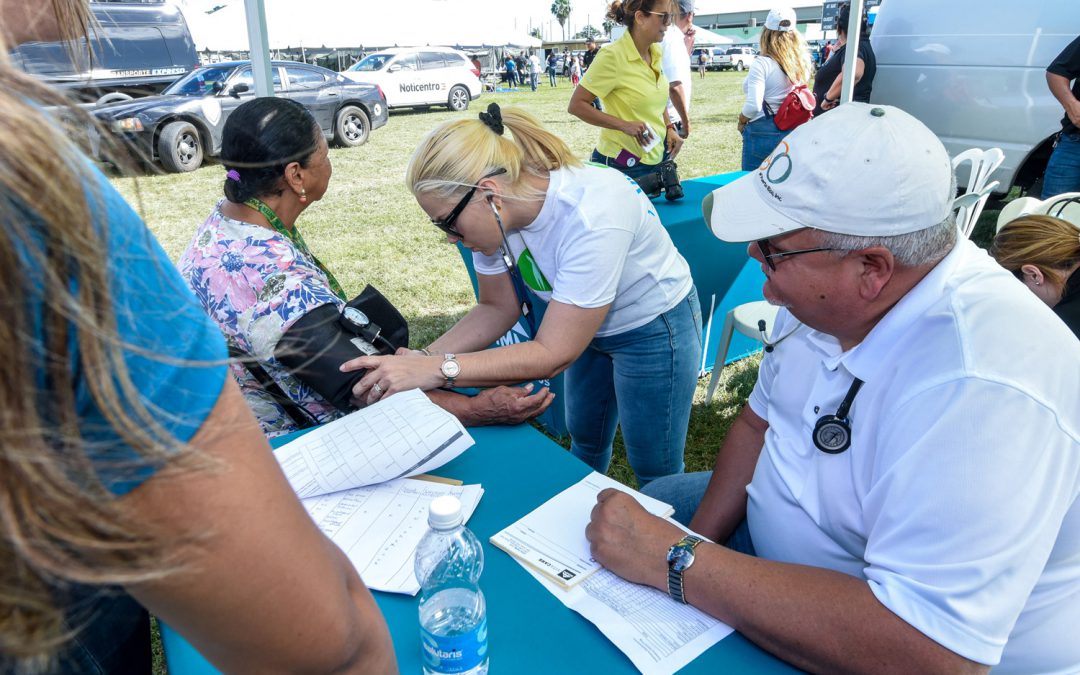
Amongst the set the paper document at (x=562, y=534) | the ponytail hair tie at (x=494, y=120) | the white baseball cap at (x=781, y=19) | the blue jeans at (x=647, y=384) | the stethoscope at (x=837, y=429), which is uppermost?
the white baseball cap at (x=781, y=19)

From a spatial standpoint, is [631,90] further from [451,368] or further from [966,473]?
[966,473]

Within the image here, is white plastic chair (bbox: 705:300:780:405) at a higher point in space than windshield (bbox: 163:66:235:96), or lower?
higher

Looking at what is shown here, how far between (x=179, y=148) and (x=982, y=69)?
888cm

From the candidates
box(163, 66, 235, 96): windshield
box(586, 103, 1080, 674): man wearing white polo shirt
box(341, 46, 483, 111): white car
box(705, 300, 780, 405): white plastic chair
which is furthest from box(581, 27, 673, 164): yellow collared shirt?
box(341, 46, 483, 111): white car

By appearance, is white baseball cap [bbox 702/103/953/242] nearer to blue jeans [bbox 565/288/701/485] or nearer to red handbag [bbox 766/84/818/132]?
blue jeans [bbox 565/288/701/485]

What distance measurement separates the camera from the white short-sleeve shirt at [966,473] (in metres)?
0.89

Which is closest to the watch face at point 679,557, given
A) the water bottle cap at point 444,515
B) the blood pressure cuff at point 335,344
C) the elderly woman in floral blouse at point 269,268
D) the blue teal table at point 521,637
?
the blue teal table at point 521,637

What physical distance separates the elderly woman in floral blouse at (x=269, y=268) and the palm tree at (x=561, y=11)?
80.3m

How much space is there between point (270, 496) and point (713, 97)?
2197 cm

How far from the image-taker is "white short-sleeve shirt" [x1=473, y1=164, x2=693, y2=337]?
183cm

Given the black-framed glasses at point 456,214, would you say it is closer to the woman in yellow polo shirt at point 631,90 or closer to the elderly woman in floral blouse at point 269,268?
the elderly woman in floral blouse at point 269,268

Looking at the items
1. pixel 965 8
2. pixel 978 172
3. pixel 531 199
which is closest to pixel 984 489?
pixel 531 199

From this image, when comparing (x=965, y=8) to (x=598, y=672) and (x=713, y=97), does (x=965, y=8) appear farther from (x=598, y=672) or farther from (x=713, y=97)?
(x=713, y=97)

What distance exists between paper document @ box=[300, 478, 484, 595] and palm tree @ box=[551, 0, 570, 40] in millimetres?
81118
